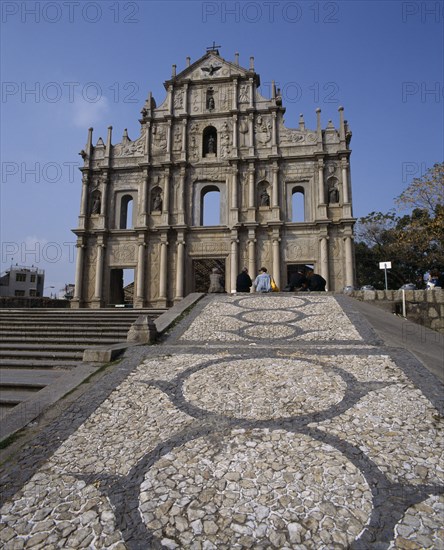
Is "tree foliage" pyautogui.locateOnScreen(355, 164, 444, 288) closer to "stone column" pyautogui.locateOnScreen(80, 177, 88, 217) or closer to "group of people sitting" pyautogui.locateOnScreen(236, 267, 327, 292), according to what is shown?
"group of people sitting" pyautogui.locateOnScreen(236, 267, 327, 292)

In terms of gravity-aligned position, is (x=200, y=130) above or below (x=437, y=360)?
above

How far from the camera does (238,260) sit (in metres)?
21.1

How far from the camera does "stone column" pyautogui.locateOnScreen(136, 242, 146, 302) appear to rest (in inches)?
848

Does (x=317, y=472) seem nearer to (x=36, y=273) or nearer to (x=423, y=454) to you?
(x=423, y=454)

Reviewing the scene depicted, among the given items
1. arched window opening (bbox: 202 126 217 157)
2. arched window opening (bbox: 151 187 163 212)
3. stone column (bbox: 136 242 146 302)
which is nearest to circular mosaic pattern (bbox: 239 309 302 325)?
stone column (bbox: 136 242 146 302)

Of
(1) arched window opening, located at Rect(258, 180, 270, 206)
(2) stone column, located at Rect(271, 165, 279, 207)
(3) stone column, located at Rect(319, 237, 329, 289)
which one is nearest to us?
(3) stone column, located at Rect(319, 237, 329, 289)

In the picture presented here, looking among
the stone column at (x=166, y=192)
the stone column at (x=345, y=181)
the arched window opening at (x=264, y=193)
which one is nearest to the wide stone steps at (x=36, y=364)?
the stone column at (x=166, y=192)

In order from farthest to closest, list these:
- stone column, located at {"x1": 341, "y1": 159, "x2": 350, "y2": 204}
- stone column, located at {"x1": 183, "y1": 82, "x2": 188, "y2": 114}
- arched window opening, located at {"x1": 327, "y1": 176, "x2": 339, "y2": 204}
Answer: stone column, located at {"x1": 183, "y1": 82, "x2": 188, "y2": 114}, arched window opening, located at {"x1": 327, "y1": 176, "x2": 339, "y2": 204}, stone column, located at {"x1": 341, "y1": 159, "x2": 350, "y2": 204}

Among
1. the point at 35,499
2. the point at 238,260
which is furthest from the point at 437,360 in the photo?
the point at 238,260

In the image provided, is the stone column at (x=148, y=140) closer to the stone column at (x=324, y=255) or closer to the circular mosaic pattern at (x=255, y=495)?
the stone column at (x=324, y=255)

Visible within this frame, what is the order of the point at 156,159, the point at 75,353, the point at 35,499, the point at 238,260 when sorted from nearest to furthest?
1. the point at 35,499
2. the point at 75,353
3. the point at 238,260
4. the point at 156,159

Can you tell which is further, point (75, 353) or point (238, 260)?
point (238, 260)

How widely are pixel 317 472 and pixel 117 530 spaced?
5.04 feet

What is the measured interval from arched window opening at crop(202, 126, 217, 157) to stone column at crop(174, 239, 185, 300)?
6.02 metres
